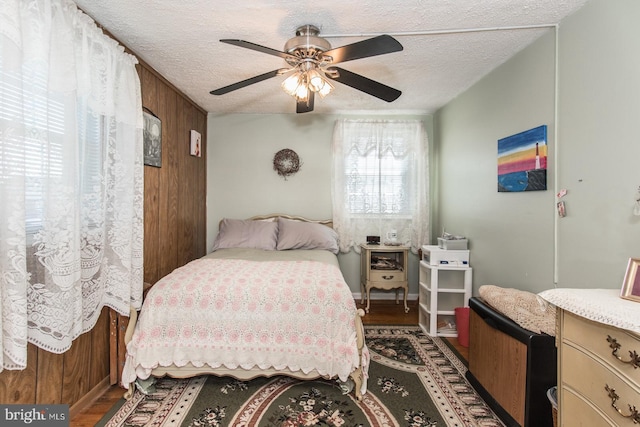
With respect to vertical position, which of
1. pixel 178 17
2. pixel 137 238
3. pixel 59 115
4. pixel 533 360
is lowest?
pixel 533 360

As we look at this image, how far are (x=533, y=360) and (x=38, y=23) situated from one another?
2937 millimetres

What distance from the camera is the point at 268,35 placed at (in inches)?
87.5

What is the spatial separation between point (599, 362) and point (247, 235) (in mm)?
3121

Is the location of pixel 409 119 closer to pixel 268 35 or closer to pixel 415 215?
pixel 415 215

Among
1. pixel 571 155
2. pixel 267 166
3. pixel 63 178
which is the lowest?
pixel 63 178

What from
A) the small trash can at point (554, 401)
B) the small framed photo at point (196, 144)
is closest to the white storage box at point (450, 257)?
the small trash can at point (554, 401)

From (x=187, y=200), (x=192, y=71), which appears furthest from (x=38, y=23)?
(x=187, y=200)

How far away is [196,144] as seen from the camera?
3.83m

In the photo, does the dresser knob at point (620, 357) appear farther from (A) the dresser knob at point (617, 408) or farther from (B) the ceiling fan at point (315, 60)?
(B) the ceiling fan at point (315, 60)

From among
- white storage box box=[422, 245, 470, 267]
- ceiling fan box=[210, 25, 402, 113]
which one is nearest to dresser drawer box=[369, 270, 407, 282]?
white storage box box=[422, 245, 470, 267]

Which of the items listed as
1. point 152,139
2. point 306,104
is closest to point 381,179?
point 306,104

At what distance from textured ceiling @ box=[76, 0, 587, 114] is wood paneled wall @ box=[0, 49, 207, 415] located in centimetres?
37

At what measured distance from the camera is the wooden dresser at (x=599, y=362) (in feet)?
3.36

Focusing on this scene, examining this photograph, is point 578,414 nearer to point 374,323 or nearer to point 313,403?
point 313,403
